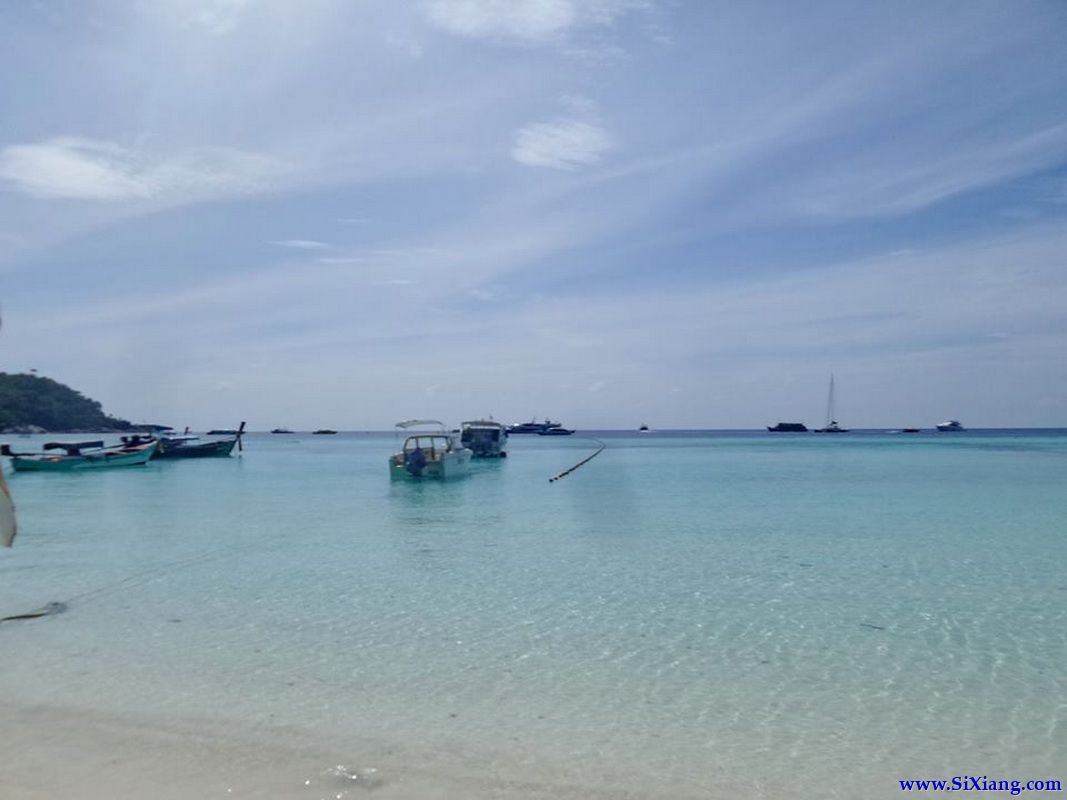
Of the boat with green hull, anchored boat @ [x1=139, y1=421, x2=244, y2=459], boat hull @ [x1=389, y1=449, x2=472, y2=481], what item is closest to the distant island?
anchored boat @ [x1=139, y1=421, x2=244, y2=459]

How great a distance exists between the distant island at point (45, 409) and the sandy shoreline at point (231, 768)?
11622cm

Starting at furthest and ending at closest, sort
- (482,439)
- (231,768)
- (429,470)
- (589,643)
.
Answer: (482,439)
(429,470)
(589,643)
(231,768)

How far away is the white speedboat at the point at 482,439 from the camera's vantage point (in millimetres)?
53500

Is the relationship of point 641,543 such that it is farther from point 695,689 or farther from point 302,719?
point 302,719

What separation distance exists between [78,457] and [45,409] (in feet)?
314

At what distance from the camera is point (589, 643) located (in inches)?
343

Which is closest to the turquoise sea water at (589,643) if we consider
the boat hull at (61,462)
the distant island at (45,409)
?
the boat hull at (61,462)

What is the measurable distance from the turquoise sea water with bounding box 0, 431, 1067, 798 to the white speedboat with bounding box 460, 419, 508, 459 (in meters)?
33.6

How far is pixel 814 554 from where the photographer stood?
576 inches

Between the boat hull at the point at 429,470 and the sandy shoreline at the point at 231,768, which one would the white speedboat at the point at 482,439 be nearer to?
the boat hull at the point at 429,470

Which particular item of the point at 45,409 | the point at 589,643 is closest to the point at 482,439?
the point at 589,643

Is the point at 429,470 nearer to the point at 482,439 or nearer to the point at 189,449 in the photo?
the point at 482,439

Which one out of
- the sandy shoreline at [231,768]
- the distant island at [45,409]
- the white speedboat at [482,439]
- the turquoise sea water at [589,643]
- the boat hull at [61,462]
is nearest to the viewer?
the sandy shoreline at [231,768]

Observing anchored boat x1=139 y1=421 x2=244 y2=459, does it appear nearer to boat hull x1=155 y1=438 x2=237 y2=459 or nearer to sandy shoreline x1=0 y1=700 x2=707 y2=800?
boat hull x1=155 y1=438 x2=237 y2=459
